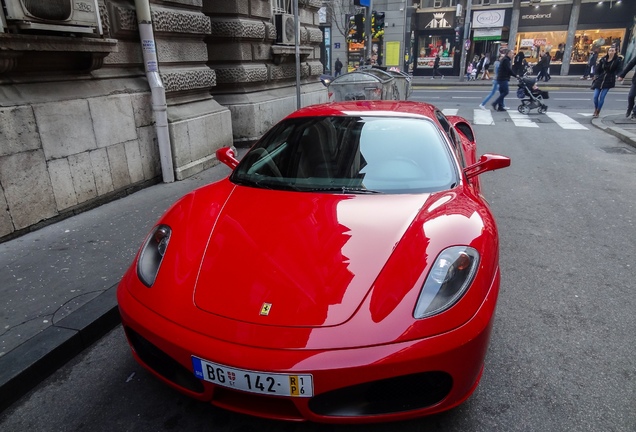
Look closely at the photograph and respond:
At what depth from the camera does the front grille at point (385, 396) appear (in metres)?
1.72

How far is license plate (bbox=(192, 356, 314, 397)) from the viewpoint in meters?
1.65

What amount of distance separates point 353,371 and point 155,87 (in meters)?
5.23

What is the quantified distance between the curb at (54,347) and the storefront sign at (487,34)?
34.7 m

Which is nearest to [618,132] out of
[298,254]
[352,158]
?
[352,158]

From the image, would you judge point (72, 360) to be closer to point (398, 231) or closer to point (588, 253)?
point (398, 231)

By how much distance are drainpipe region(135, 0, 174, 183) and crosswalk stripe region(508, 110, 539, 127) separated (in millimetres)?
9350

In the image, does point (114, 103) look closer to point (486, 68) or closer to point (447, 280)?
point (447, 280)

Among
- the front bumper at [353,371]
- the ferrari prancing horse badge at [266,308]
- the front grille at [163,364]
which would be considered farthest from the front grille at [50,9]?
the ferrari prancing horse badge at [266,308]

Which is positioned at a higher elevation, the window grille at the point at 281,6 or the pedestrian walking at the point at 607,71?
the window grille at the point at 281,6

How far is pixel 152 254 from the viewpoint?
235cm

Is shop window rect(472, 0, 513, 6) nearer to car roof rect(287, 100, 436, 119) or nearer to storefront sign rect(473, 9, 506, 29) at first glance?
storefront sign rect(473, 9, 506, 29)

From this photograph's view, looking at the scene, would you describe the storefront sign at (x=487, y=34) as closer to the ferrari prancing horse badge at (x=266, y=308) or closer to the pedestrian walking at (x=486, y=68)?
the pedestrian walking at (x=486, y=68)

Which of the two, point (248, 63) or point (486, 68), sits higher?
point (248, 63)

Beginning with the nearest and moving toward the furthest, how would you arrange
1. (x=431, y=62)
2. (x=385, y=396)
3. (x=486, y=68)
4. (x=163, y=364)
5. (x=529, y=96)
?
(x=385, y=396) < (x=163, y=364) < (x=529, y=96) < (x=486, y=68) < (x=431, y=62)
